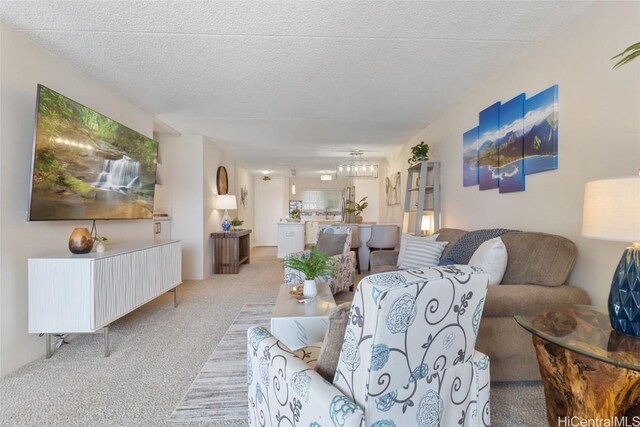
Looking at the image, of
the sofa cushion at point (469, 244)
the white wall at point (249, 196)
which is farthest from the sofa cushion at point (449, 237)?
the white wall at point (249, 196)

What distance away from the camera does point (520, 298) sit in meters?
1.79

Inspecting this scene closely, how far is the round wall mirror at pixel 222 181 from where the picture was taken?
19.3 feet

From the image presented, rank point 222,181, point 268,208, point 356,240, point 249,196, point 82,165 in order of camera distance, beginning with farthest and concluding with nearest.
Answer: point 268,208 → point 249,196 → point 222,181 → point 356,240 → point 82,165

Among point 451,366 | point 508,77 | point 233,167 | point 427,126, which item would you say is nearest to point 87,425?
point 451,366

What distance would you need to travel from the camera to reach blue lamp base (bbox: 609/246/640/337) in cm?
123

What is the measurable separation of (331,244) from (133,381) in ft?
9.60

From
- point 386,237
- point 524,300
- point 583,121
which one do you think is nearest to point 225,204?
point 386,237

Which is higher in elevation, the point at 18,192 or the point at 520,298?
the point at 18,192

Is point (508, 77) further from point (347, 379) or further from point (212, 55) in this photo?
point (347, 379)

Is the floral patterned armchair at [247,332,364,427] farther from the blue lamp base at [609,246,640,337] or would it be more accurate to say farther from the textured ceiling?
the textured ceiling

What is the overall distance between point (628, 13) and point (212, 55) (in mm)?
2661

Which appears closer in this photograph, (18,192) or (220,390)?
(220,390)

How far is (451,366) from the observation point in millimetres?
1031

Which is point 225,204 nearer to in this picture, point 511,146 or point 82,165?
point 82,165
